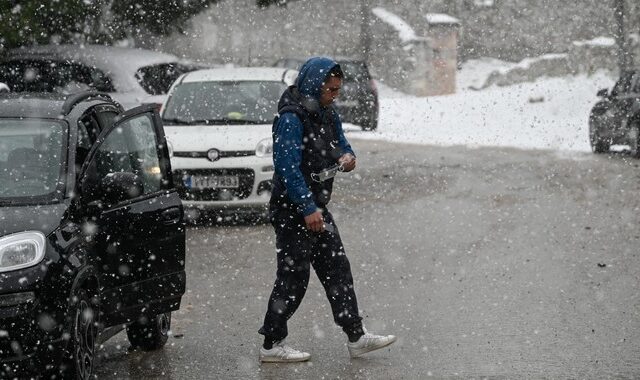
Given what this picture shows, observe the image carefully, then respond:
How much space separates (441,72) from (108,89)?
65.8 ft

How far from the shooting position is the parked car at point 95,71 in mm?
16812

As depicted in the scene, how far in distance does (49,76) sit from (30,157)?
11.4m

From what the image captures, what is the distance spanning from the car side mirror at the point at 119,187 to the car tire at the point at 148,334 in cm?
121

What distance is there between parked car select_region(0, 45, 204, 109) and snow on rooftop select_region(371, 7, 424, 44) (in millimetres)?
17843

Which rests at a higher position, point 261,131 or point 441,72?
point 261,131

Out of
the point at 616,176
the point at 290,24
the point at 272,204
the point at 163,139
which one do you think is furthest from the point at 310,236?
the point at 290,24

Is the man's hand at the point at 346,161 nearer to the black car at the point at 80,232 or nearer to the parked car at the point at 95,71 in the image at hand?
the black car at the point at 80,232

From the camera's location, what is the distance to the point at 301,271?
23.6ft

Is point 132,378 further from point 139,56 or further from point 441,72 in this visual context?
point 441,72

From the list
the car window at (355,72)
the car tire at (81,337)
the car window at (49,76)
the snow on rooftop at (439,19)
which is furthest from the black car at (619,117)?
the car tire at (81,337)

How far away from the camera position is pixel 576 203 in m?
14.8

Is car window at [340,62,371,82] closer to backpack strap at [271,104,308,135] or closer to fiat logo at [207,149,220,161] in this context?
fiat logo at [207,149,220,161]

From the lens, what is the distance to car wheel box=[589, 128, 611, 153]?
864 inches

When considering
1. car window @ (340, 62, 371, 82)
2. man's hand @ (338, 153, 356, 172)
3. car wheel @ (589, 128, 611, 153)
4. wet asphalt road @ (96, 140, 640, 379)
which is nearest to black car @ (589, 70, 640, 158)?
car wheel @ (589, 128, 611, 153)
